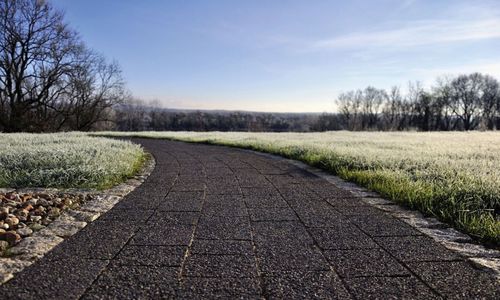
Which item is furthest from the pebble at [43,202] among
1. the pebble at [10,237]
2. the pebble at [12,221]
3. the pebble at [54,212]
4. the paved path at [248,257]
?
the pebble at [10,237]

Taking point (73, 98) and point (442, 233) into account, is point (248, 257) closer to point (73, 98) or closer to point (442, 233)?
point (442, 233)

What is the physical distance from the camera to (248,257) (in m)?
3.01

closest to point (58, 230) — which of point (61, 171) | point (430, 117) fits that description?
point (61, 171)

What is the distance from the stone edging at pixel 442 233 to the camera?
298 centimetres

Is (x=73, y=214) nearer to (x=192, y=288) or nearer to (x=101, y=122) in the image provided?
(x=192, y=288)

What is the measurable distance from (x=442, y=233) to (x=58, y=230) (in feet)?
13.2

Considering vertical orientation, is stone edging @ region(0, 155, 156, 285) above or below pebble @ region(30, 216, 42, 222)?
below

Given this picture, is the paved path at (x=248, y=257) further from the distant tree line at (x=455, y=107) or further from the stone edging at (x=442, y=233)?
the distant tree line at (x=455, y=107)

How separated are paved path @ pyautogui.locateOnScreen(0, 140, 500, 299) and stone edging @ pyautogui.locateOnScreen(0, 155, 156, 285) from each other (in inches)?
5.0

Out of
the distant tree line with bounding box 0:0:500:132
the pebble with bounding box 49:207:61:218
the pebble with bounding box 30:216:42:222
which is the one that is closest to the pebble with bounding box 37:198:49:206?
the pebble with bounding box 49:207:61:218

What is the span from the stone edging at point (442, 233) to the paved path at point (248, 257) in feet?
0.46

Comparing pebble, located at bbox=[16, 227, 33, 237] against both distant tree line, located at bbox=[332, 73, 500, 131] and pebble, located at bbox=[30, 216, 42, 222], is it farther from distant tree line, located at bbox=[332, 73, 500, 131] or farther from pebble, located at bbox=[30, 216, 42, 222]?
distant tree line, located at bbox=[332, 73, 500, 131]

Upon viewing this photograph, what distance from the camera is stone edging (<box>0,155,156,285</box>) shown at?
2773 millimetres

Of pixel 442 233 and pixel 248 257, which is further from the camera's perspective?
pixel 442 233
